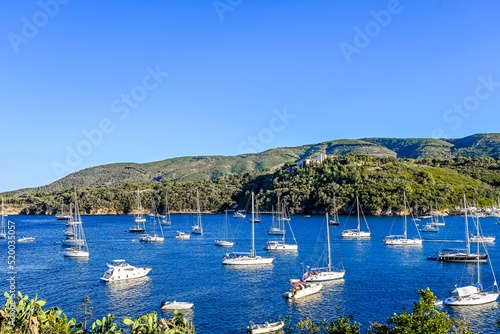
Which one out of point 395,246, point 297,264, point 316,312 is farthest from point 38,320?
point 395,246

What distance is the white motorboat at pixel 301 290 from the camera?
47850 mm

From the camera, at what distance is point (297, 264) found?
229 feet

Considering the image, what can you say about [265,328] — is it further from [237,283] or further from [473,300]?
[473,300]

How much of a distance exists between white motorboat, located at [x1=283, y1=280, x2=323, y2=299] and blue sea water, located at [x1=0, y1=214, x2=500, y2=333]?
0.90 m

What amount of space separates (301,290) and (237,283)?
36.8 ft

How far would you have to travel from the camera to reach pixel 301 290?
48.5 metres

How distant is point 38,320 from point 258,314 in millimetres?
25082

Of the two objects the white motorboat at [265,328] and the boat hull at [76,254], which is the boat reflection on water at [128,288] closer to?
the white motorboat at [265,328]

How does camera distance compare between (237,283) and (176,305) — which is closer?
(176,305)

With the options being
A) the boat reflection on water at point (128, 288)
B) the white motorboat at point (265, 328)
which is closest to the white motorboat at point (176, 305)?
the boat reflection on water at point (128, 288)

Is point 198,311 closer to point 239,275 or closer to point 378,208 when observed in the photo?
point 239,275

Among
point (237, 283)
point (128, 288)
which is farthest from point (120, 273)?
point (237, 283)

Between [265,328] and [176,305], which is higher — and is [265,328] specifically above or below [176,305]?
below

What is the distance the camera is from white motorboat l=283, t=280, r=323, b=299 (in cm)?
4785
